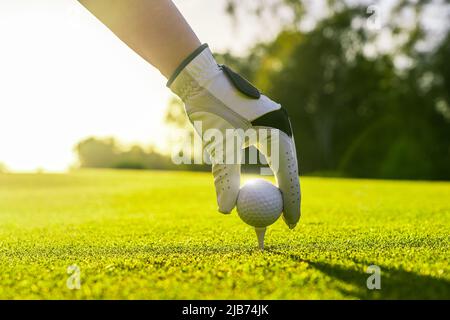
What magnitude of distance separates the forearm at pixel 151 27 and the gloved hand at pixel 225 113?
0.24 ft

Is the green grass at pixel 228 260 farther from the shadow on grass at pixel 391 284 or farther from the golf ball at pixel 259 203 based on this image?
the golf ball at pixel 259 203

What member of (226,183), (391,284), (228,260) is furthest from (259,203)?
(391,284)

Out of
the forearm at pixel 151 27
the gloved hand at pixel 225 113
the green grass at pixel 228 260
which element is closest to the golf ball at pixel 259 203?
the gloved hand at pixel 225 113

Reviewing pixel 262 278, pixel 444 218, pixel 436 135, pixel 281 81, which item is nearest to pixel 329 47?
pixel 281 81

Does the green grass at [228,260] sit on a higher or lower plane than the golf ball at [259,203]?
lower

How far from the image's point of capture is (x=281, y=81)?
33688 millimetres

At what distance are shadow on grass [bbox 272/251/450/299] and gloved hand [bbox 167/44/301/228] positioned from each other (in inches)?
27.4

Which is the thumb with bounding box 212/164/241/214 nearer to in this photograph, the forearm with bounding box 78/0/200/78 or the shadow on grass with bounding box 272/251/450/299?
the forearm with bounding box 78/0/200/78

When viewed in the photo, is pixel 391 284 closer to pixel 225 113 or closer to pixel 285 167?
pixel 285 167

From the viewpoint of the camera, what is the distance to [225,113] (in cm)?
257

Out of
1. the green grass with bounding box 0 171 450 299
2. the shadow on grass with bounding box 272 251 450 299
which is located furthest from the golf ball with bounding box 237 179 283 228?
the shadow on grass with bounding box 272 251 450 299

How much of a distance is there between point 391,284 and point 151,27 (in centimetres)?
155

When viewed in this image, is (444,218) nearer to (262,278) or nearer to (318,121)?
(262,278)

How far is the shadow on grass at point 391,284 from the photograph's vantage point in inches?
65.1
